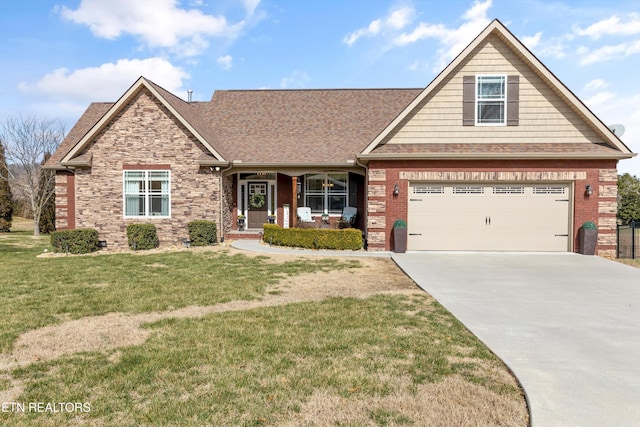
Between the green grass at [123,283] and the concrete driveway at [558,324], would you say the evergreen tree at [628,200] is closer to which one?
the concrete driveway at [558,324]

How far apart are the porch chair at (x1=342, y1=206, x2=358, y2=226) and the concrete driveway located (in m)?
5.83

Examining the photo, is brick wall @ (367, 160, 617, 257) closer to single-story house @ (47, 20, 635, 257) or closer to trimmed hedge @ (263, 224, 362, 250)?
single-story house @ (47, 20, 635, 257)

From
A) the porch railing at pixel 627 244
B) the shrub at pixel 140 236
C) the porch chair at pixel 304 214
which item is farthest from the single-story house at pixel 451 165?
the porch chair at pixel 304 214

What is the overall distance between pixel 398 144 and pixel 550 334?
30.9 ft

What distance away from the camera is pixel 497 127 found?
44.7 feet

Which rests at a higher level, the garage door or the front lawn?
the garage door

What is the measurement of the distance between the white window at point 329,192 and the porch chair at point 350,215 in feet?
2.59

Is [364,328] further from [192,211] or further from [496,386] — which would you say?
[192,211]

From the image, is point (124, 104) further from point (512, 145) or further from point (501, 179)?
point (512, 145)

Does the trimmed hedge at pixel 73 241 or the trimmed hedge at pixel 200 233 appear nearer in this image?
the trimmed hedge at pixel 73 241

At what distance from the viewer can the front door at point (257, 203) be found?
1869cm

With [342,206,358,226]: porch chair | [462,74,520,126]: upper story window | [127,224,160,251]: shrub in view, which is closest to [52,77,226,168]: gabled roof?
[127,224,160,251]: shrub

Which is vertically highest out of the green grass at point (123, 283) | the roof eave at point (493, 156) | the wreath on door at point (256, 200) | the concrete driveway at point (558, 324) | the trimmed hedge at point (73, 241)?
the roof eave at point (493, 156)

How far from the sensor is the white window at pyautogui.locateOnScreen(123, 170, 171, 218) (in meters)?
16.3
